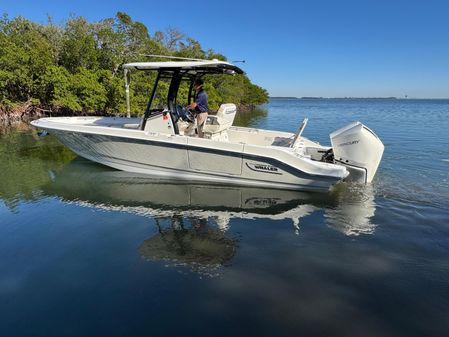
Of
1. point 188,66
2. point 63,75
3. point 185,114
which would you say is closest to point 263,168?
point 185,114

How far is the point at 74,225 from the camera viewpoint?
17.8 feet

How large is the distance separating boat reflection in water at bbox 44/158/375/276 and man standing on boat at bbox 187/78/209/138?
1.54 m

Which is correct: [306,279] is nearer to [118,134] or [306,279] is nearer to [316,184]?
[316,184]

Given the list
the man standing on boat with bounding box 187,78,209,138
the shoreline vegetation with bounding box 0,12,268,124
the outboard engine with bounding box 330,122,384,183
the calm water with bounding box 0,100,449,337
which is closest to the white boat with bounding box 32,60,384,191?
the outboard engine with bounding box 330,122,384,183

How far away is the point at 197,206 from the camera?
6395 millimetres

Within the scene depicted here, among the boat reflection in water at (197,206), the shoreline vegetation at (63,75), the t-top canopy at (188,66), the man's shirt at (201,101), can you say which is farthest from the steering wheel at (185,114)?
the shoreline vegetation at (63,75)

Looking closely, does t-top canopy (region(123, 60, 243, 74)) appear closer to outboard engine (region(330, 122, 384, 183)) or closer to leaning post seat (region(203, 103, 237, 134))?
leaning post seat (region(203, 103, 237, 134))

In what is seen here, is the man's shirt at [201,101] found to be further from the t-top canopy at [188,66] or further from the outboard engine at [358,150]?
the outboard engine at [358,150]

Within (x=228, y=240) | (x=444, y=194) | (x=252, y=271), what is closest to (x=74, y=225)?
(x=228, y=240)

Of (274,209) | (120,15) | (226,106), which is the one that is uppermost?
(120,15)

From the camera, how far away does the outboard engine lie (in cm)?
696

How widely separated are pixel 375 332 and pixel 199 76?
686cm

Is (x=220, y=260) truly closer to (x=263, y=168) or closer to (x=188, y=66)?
(x=263, y=168)

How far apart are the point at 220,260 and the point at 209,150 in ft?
10.7
